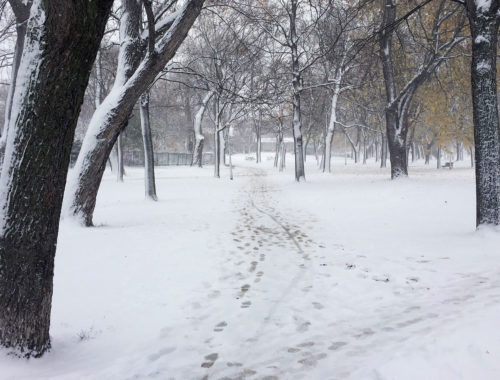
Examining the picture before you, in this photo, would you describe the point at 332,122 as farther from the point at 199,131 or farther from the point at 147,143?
the point at 147,143

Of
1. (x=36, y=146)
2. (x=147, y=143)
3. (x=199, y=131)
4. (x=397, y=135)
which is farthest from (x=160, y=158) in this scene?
(x=36, y=146)

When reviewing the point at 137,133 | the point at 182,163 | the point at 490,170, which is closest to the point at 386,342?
the point at 490,170

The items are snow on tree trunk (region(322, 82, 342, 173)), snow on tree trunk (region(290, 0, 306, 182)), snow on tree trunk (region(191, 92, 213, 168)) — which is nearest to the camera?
snow on tree trunk (region(290, 0, 306, 182))

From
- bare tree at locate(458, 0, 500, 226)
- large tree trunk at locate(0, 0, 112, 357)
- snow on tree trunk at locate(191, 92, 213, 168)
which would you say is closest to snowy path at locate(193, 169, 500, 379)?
large tree trunk at locate(0, 0, 112, 357)

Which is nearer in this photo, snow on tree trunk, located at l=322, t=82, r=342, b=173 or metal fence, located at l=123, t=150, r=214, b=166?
snow on tree trunk, located at l=322, t=82, r=342, b=173

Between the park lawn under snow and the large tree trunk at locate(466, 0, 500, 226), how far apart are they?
639 millimetres

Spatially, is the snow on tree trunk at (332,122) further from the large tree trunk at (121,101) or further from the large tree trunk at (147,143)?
the large tree trunk at (121,101)

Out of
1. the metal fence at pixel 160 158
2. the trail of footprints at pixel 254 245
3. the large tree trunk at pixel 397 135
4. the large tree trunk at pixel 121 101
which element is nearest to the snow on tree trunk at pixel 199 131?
the metal fence at pixel 160 158

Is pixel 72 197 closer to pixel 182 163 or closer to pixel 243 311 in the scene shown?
pixel 243 311

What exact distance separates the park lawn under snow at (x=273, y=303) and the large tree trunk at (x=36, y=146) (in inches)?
16.9

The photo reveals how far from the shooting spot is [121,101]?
6.54 m

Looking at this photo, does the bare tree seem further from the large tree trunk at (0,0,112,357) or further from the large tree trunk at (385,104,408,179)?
the large tree trunk at (385,104,408,179)

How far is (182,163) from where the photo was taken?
46.6m

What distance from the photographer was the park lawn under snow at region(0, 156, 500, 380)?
251cm
